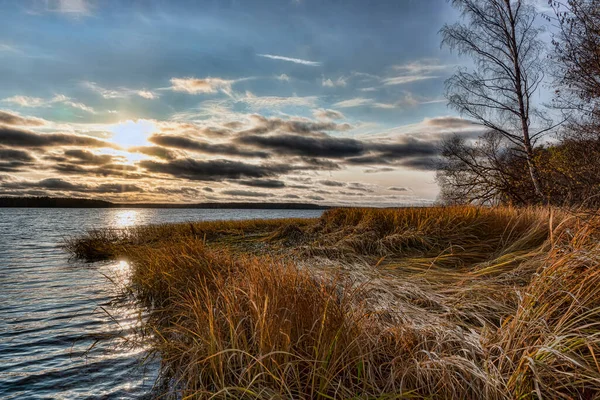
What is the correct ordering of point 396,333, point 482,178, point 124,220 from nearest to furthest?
point 396,333
point 482,178
point 124,220

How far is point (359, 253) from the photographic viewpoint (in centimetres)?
847

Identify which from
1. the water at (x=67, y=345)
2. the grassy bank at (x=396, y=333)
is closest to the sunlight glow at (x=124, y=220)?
the water at (x=67, y=345)

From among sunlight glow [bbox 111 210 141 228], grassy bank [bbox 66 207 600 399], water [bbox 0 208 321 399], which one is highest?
grassy bank [bbox 66 207 600 399]

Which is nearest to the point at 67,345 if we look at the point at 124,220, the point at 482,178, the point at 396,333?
the point at 396,333

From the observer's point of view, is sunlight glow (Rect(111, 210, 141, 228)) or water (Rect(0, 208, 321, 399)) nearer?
water (Rect(0, 208, 321, 399))

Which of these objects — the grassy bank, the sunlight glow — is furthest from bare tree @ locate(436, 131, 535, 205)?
the sunlight glow

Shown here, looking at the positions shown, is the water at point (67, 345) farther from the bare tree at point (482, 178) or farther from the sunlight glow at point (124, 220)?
the sunlight glow at point (124, 220)

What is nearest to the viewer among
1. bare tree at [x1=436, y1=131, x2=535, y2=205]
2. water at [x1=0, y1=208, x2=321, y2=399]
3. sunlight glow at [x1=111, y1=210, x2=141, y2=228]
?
water at [x1=0, y1=208, x2=321, y2=399]

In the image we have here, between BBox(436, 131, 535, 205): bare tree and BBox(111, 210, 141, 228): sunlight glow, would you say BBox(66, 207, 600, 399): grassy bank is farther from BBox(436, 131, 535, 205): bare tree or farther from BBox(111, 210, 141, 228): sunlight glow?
BBox(111, 210, 141, 228): sunlight glow

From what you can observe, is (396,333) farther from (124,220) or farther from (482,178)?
(124,220)

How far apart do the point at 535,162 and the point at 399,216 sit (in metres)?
4.84

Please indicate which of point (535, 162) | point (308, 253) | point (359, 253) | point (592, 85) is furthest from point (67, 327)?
point (535, 162)

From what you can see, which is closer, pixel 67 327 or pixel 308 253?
pixel 67 327

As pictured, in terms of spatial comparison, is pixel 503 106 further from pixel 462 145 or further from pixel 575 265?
pixel 575 265
